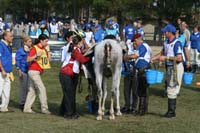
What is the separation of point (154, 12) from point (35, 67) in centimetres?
3346

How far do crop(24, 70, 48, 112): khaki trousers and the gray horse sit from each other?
147 centimetres

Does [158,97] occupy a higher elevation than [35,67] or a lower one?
lower

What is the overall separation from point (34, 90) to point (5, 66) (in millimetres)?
916

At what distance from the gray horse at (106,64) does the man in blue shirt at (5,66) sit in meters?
2.16

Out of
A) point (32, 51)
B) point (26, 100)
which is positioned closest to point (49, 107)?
point (26, 100)

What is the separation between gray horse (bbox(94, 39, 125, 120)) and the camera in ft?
33.4

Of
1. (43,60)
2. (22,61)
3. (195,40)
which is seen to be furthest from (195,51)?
(43,60)

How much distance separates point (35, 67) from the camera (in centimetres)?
1124

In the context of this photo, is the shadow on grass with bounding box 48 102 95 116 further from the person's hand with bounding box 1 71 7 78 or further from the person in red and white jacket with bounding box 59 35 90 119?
the person's hand with bounding box 1 71 7 78

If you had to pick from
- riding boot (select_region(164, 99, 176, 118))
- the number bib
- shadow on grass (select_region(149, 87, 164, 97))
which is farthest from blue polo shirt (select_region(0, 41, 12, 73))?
shadow on grass (select_region(149, 87, 164, 97))

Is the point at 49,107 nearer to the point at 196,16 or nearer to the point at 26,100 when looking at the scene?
the point at 26,100

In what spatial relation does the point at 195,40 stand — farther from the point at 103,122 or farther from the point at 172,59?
the point at 103,122

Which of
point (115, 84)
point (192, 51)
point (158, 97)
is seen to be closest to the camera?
point (115, 84)

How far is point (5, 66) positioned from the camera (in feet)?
36.8
